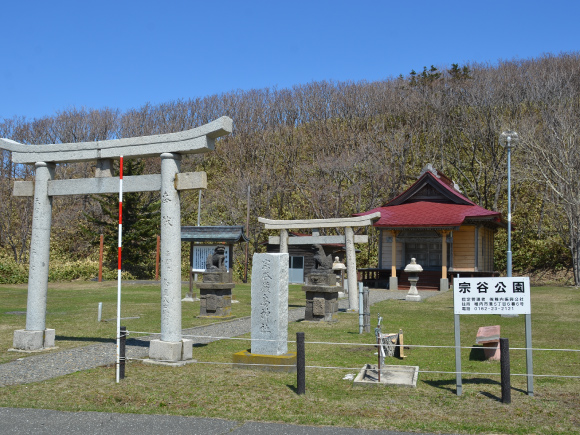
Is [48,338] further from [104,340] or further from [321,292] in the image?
[321,292]

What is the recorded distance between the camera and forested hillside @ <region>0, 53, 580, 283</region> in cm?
3828

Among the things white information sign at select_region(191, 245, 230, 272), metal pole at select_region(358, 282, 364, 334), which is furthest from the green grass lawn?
white information sign at select_region(191, 245, 230, 272)

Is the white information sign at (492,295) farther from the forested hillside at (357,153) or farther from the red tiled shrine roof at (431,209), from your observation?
the forested hillside at (357,153)

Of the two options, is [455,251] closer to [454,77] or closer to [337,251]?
[337,251]

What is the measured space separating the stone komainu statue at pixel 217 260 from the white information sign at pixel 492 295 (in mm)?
11427

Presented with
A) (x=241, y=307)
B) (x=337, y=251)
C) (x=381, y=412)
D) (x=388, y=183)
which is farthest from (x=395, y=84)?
(x=381, y=412)

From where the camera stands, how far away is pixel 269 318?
930cm

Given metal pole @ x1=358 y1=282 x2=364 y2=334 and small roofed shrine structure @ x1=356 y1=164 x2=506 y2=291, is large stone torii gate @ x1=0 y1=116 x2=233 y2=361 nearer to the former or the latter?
metal pole @ x1=358 y1=282 x2=364 y2=334

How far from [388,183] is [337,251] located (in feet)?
32.1

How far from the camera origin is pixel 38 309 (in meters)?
11.0

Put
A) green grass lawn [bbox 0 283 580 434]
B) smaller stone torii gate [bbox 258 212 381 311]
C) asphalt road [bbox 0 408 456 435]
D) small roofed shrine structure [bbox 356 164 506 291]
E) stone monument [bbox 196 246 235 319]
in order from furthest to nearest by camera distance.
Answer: small roofed shrine structure [bbox 356 164 506 291] < smaller stone torii gate [bbox 258 212 381 311] < stone monument [bbox 196 246 235 319] < green grass lawn [bbox 0 283 580 434] < asphalt road [bbox 0 408 456 435]

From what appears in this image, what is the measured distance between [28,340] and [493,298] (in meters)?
8.75

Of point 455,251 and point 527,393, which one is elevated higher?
point 455,251

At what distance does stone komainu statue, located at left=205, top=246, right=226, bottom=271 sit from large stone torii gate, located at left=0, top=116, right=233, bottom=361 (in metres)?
7.46
